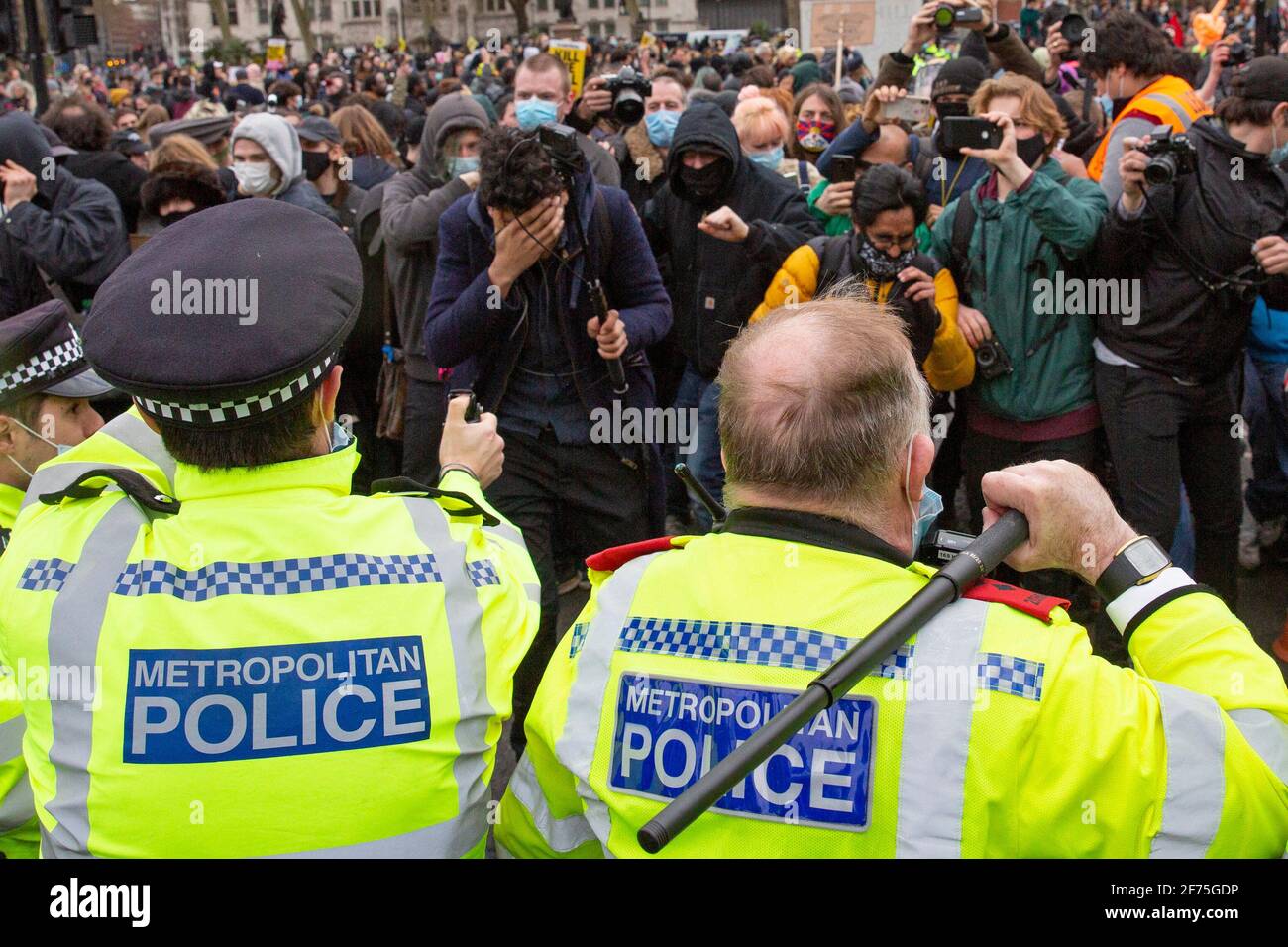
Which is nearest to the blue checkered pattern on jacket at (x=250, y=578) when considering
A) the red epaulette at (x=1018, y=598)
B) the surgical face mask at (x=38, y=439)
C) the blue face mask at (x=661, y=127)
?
the red epaulette at (x=1018, y=598)

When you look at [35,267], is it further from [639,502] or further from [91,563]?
[91,563]

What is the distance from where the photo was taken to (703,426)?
217 inches

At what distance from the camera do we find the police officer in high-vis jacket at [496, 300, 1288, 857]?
1.59 m

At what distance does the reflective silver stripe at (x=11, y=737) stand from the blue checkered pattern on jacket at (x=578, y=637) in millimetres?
953

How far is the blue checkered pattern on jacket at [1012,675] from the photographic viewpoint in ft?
5.21

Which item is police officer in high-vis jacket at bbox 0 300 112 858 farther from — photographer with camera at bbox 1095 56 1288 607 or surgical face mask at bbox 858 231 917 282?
photographer with camera at bbox 1095 56 1288 607

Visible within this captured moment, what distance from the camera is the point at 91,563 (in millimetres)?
1798

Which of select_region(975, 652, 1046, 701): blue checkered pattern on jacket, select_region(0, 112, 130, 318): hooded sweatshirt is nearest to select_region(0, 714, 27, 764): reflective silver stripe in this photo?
select_region(975, 652, 1046, 701): blue checkered pattern on jacket

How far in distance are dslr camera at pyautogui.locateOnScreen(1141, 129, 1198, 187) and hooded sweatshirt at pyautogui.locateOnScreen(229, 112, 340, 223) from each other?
352 centimetres

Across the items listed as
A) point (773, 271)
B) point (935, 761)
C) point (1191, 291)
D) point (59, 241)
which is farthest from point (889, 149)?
point (935, 761)

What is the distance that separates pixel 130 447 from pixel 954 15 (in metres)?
5.22

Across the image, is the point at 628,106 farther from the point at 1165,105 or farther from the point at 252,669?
the point at 252,669

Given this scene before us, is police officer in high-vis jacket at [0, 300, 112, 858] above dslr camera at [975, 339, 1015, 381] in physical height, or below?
above
